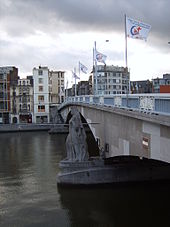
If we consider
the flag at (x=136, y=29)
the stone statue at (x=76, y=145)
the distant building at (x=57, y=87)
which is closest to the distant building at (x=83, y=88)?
the distant building at (x=57, y=87)

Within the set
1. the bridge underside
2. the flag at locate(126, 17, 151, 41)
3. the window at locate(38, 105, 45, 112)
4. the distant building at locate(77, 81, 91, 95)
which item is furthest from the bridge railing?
the distant building at locate(77, 81, 91, 95)

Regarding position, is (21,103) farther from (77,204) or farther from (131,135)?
(131,135)

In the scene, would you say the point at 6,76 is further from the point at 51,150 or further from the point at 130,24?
the point at 130,24

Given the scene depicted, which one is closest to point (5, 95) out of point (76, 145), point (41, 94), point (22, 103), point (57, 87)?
point (22, 103)

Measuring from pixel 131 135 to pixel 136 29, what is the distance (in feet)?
18.4

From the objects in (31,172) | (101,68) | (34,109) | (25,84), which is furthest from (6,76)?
(31,172)

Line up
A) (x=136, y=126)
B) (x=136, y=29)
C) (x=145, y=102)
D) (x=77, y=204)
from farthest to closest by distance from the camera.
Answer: (x=77, y=204) < (x=136, y=29) < (x=136, y=126) < (x=145, y=102)

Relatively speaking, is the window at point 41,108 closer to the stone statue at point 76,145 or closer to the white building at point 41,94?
the white building at point 41,94

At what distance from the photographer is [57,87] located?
82.7 metres

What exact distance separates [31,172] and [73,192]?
6.23 metres

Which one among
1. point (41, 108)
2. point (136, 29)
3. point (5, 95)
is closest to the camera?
point (136, 29)

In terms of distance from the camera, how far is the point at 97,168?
1950 centimetres

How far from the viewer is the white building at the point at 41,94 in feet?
233

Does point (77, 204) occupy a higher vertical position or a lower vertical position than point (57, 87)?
lower
